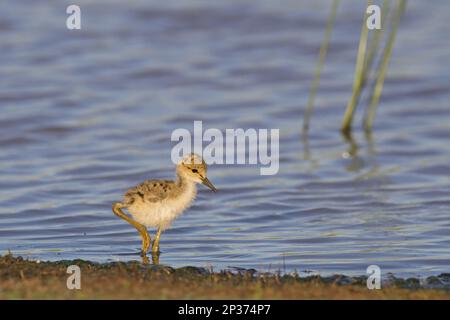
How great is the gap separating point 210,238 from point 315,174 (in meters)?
3.29

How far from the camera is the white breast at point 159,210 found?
29.9ft

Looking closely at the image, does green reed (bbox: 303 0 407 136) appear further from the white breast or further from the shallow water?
the white breast

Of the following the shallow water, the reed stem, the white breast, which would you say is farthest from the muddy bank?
the reed stem

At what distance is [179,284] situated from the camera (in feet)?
24.2

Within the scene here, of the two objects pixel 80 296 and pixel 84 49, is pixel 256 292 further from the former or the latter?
pixel 84 49

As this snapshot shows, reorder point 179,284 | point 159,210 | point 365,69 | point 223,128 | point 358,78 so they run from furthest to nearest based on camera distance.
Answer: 1. point 223,128
2. point 365,69
3. point 358,78
4. point 159,210
5. point 179,284

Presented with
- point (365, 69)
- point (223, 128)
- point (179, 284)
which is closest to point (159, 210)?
point (179, 284)

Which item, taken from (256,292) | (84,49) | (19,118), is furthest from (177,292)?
(84,49)

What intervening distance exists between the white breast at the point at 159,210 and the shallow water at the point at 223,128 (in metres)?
0.34

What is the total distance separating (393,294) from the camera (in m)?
7.33

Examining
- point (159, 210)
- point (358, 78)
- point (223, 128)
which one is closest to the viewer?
point (159, 210)

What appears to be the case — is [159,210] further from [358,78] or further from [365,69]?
[365,69]

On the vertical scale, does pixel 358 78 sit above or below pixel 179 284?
above

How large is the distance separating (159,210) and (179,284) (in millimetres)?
1811
